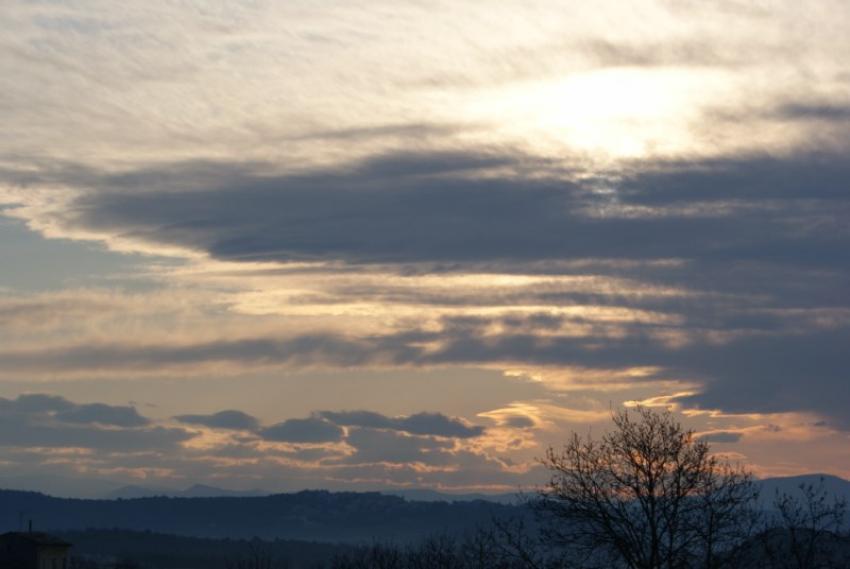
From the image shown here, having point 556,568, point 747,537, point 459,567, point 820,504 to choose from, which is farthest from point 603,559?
point 459,567

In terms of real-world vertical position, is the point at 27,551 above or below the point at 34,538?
below

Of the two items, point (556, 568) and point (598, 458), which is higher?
point (598, 458)

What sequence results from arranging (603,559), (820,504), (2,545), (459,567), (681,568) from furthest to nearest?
(2,545)
(459,567)
(820,504)
(603,559)
(681,568)

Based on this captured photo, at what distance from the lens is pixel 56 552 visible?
189 m

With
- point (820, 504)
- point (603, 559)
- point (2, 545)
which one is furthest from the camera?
point (2, 545)

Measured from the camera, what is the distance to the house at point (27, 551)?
602 feet

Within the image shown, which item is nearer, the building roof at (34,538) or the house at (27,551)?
the house at (27,551)

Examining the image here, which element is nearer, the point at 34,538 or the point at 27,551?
the point at 27,551

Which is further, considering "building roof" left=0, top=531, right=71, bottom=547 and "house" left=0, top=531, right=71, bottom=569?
"building roof" left=0, top=531, right=71, bottom=547

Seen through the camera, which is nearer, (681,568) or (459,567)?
(681,568)

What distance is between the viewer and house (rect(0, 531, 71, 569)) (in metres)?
183

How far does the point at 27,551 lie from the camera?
605 feet

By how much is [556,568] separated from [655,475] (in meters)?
6.90

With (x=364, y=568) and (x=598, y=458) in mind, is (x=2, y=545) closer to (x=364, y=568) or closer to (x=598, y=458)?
(x=364, y=568)
